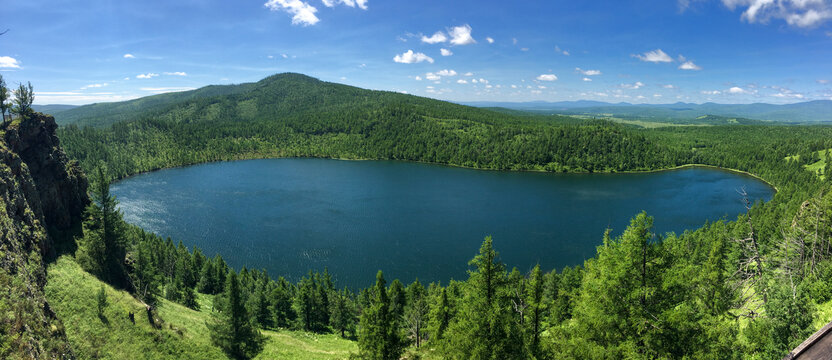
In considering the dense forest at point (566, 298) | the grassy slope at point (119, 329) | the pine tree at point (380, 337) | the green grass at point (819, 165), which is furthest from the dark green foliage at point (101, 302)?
the green grass at point (819, 165)

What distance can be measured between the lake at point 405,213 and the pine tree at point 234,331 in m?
32.4

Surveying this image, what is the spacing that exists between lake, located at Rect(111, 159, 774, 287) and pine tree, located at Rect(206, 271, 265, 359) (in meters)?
32.4

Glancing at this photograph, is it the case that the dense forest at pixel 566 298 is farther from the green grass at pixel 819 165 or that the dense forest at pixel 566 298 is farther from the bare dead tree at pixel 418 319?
the green grass at pixel 819 165

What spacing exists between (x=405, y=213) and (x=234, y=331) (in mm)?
76233

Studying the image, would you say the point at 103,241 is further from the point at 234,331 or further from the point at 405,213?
the point at 405,213

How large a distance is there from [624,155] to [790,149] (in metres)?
76.7

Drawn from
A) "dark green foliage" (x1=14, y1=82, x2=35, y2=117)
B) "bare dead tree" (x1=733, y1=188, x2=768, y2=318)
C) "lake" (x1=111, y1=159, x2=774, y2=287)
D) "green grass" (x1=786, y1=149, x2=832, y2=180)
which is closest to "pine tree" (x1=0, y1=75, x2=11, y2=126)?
"dark green foliage" (x1=14, y1=82, x2=35, y2=117)

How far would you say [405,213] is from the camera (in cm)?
11194

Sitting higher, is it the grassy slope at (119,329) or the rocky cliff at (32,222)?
the rocky cliff at (32,222)

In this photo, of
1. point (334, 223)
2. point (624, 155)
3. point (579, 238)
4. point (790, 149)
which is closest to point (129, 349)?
point (334, 223)

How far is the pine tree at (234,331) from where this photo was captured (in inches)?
1452

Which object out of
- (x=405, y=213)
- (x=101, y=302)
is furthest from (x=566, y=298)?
(x=405, y=213)

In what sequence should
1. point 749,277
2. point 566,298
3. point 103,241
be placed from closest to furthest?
point 749,277 → point 103,241 → point 566,298

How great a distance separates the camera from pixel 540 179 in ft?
543
